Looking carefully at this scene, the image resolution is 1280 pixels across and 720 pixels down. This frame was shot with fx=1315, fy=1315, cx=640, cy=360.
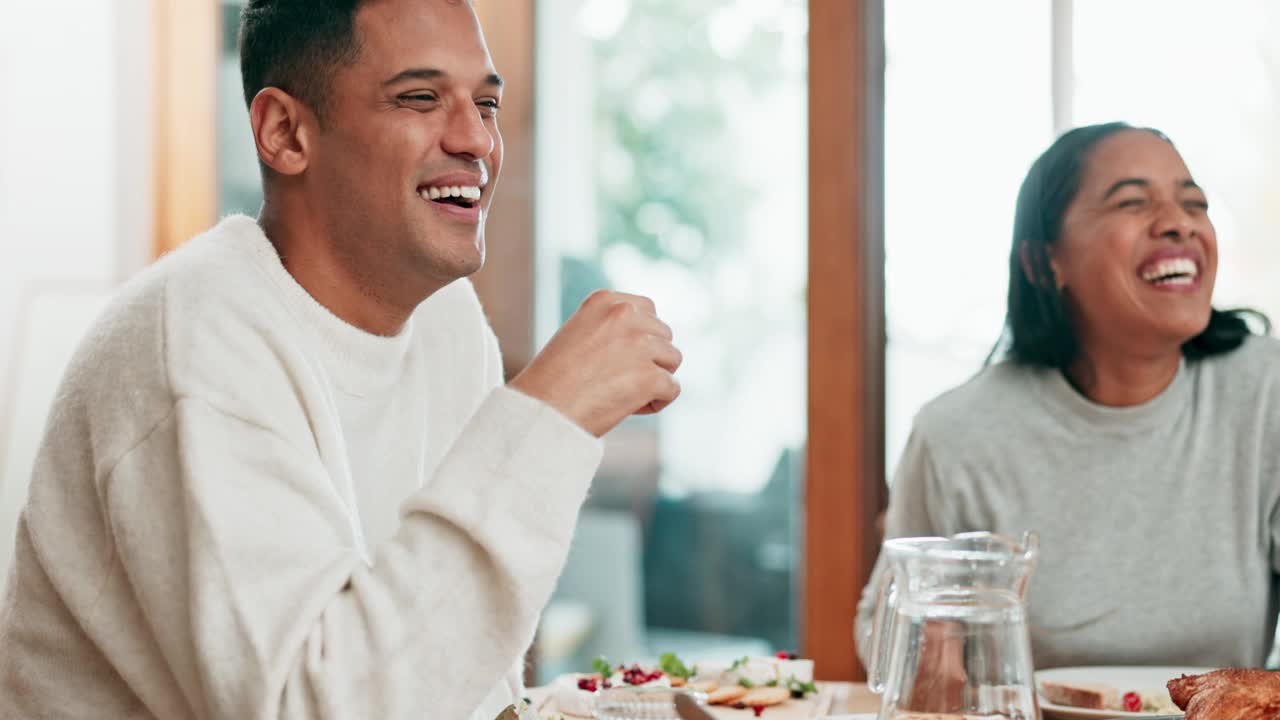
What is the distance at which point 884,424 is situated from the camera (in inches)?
109

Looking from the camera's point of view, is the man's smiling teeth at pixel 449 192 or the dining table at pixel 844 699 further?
the dining table at pixel 844 699

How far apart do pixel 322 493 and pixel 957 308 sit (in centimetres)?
195

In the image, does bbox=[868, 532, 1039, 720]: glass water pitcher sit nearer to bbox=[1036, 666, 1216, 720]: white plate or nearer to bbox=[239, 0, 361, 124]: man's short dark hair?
bbox=[1036, 666, 1216, 720]: white plate

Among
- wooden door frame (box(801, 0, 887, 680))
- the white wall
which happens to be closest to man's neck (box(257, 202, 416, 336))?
wooden door frame (box(801, 0, 887, 680))

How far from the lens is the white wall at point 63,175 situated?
10.9 feet

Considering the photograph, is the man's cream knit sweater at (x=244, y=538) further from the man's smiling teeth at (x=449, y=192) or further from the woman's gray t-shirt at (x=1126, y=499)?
the woman's gray t-shirt at (x=1126, y=499)

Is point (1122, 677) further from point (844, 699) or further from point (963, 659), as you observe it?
point (963, 659)

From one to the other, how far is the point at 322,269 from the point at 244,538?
415mm

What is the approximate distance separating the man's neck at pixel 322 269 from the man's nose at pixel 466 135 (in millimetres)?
161

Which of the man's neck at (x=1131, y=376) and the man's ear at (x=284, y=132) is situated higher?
the man's ear at (x=284, y=132)

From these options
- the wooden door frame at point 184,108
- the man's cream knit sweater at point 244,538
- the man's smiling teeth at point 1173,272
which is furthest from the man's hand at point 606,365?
the wooden door frame at point 184,108

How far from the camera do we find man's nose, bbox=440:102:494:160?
1.36 meters

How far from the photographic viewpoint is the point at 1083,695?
1.33 metres

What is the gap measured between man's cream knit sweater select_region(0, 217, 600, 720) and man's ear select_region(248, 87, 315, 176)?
13 centimetres
